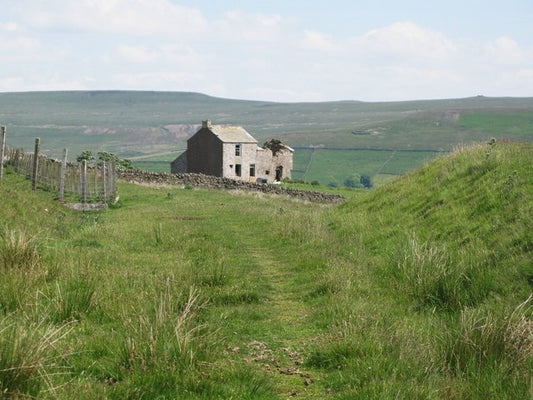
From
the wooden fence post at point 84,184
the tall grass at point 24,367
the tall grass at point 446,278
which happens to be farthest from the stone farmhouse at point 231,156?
the tall grass at point 24,367

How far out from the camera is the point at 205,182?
52469 millimetres

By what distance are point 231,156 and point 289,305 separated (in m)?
63.3

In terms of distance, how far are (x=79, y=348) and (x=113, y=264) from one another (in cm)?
529

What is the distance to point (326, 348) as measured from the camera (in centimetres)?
795

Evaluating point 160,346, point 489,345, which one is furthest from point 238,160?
point 160,346

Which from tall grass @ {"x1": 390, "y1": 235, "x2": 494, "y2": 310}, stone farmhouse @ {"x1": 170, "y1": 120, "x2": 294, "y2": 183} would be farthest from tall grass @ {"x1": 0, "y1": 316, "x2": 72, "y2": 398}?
stone farmhouse @ {"x1": 170, "y1": 120, "x2": 294, "y2": 183}

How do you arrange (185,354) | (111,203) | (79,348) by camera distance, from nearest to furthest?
(185,354) → (79,348) → (111,203)

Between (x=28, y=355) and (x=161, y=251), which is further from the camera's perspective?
(x=161, y=251)

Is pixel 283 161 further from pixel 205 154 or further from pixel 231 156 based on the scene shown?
pixel 205 154

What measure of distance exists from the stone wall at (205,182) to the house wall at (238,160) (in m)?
19.6

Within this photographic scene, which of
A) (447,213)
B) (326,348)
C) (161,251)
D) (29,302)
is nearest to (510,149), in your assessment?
(447,213)

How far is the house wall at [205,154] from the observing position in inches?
2891

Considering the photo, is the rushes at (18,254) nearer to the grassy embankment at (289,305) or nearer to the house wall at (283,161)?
the grassy embankment at (289,305)

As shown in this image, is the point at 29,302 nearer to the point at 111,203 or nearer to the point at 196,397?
the point at 196,397
